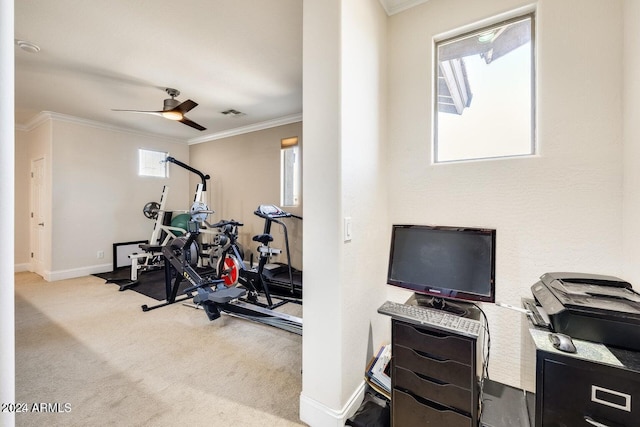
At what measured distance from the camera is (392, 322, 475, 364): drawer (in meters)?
1.21

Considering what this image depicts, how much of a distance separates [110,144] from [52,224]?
67.4 inches

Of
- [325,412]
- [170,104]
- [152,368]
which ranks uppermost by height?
[170,104]

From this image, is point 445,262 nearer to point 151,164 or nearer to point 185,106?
point 185,106

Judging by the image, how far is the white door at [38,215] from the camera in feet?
15.4

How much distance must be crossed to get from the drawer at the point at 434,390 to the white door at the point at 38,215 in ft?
19.7

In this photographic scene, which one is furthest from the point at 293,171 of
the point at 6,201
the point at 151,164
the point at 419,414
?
the point at 6,201

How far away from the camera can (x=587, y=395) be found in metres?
0.92

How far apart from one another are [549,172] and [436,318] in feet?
3.43

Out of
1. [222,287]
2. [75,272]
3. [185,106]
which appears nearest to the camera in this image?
[185,106]

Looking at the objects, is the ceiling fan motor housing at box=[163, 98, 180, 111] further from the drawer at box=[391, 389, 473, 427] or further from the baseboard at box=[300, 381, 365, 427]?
the drawer at box=[391, 389, 473, 427]

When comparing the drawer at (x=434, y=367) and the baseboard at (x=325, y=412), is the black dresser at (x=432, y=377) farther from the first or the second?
the baseboard at (x=325, y=412)

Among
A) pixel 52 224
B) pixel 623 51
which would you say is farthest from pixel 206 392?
pixel 52 224

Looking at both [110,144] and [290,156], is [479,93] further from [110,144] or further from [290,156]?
[110,144]

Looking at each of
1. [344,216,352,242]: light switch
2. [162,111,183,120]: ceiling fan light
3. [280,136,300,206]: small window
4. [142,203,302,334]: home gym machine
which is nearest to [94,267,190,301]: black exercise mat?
[142,203,302,334]: home gym machine
